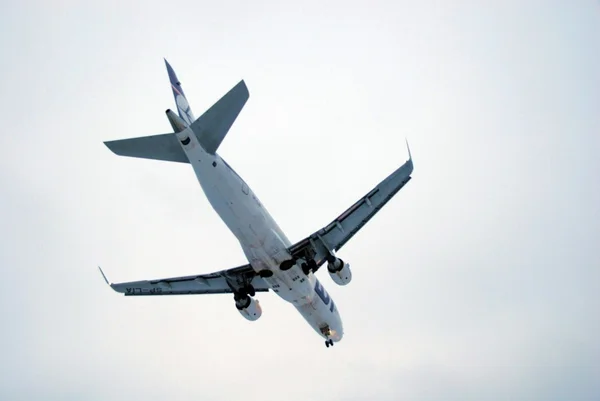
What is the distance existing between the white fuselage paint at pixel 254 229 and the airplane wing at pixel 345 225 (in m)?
0.95

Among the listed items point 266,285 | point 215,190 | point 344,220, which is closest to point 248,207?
point 215,190

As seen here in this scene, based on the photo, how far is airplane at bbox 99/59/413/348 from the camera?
24172 millimetres

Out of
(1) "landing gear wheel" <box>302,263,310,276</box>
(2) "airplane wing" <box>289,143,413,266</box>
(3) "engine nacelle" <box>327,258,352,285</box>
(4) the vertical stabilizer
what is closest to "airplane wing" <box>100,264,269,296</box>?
(1) "landing gear wheel" <box>302,263,310,276</box>

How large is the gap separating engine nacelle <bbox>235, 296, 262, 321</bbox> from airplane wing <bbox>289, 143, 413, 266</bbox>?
4.17 m

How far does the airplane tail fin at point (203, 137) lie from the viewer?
23.7 metres

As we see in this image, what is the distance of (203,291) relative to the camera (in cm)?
3262

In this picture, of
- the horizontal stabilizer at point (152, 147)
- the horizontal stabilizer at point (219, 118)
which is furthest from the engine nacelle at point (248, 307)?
the horizontal stabilizer at point (219, 118)

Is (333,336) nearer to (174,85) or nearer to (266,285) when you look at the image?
(266,285)

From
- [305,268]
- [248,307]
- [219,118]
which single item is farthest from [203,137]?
[248,307]

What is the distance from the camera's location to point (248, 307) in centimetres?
3122

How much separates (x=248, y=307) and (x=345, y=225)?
21.9 feet

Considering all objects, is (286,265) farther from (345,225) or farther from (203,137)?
(203,137)

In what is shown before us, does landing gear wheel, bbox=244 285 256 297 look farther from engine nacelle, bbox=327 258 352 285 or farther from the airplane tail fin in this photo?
the airplane tail fin

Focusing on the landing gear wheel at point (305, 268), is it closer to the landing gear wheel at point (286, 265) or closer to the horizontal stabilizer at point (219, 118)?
the landing gear wheel at point (286, 265)
